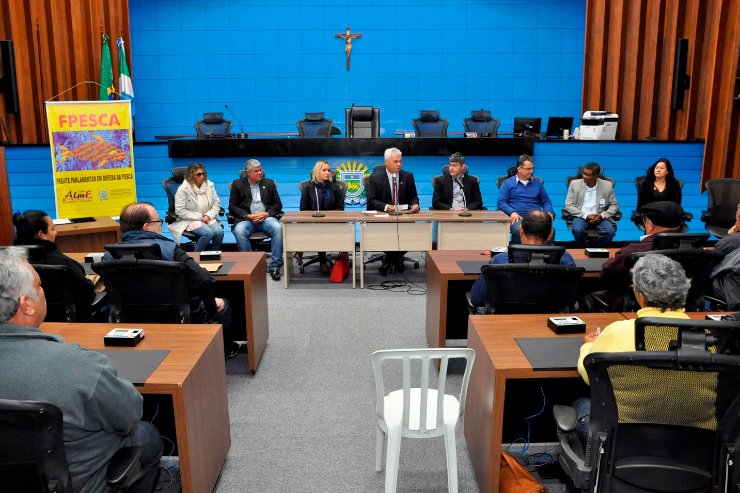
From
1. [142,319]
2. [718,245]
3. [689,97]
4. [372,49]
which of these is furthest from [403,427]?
[372,49]

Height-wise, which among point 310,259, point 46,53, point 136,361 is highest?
point 46,53

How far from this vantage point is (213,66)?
11641 millimetres

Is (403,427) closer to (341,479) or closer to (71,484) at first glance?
(341,479)

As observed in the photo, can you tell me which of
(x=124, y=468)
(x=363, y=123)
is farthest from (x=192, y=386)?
(x=363, y=123)

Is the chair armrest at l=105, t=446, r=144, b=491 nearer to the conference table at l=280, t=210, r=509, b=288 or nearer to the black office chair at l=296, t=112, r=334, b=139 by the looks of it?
the conference table at l=280, t=210, r=509, b=288

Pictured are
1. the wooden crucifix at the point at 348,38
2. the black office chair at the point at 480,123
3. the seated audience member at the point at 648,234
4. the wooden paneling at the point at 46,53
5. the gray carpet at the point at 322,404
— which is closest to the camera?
the gray carpet at the point at 322,404

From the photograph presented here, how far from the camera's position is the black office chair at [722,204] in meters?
6.43

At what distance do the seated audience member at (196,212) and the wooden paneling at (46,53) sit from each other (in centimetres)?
342

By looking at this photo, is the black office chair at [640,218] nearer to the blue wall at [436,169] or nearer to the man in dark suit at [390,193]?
the blue wall at [436,169]

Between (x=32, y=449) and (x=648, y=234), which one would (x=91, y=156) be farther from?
(x=32, y=449)

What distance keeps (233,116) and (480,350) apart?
9816 mm

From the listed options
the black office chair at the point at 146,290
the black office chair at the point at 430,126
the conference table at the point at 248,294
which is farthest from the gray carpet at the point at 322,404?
the black office chair at the point at 430,126

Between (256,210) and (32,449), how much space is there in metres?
5.16

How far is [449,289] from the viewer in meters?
4.63
